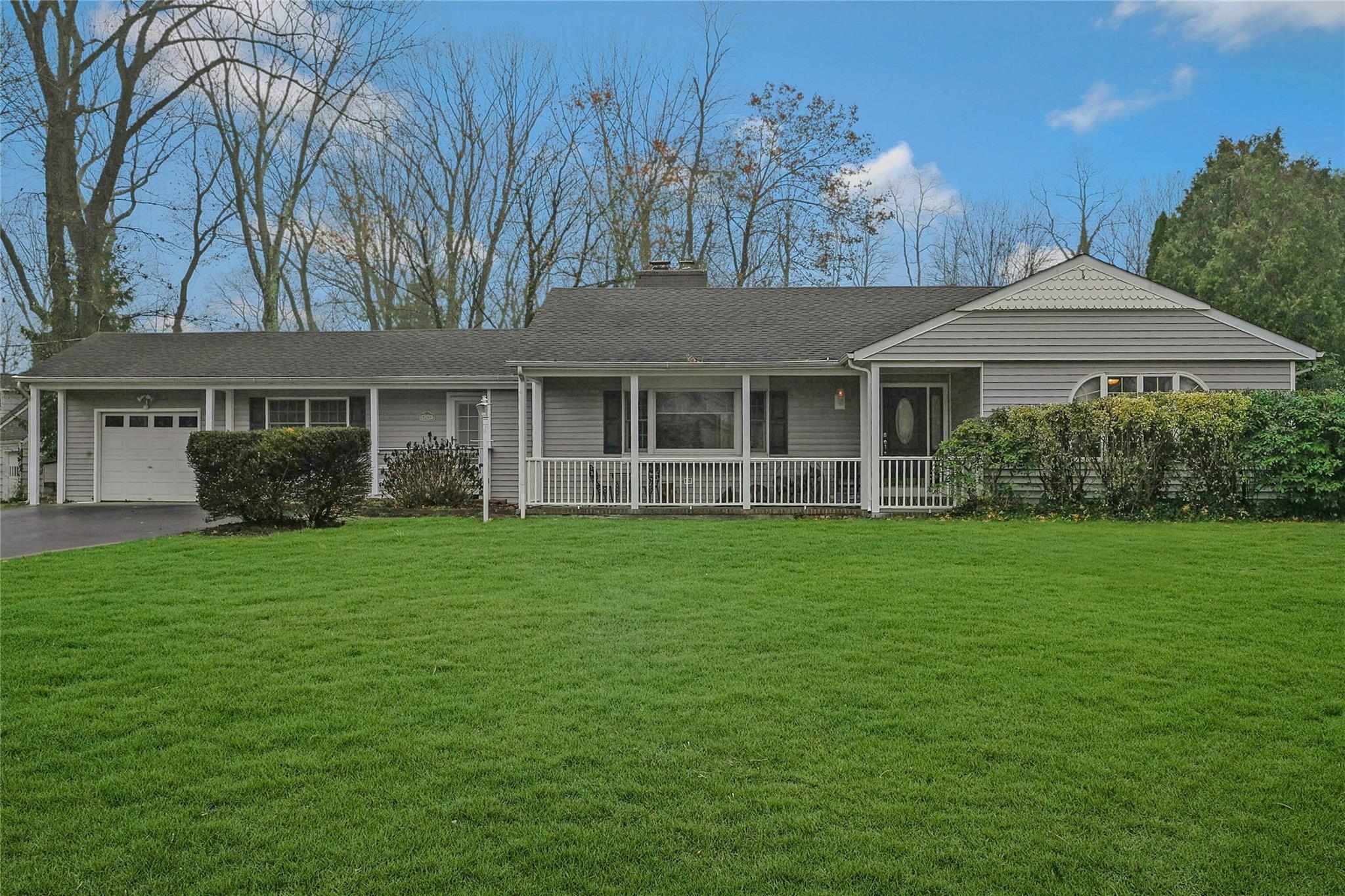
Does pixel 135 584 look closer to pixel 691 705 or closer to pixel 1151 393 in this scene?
pixel 691 705

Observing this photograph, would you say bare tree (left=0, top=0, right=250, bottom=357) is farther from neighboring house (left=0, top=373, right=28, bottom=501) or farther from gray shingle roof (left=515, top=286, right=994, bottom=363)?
gray shingle roof (left=515, top=286, right=994, bottom=363)

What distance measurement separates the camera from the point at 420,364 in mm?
16250

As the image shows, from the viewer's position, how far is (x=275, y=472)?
34.6ft

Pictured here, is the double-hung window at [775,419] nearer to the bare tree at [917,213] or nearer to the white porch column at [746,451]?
the white porch column at [746,451]

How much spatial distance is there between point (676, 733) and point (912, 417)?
38.2ft

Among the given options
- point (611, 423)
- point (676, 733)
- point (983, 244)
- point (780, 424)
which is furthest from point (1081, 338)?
point (983, 244)

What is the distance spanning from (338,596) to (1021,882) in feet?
18.1

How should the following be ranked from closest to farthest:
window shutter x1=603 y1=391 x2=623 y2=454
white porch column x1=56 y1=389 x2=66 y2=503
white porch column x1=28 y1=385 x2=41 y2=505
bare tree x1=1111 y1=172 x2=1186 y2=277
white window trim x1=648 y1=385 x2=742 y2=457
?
white window trim x1=648 y1=385 x2=742 y2=457, window shutter x1=603 y1=391 x2=623 y2=454, white porch column x1=28 y1=385 x2=41 y2=505, white porch column x1=56 y1=389 x2=66 y2=503, bare tree x1=1111 y1=172 x2=1186 y2=277

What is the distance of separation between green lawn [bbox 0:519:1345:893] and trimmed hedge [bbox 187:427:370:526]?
3404 millimetres

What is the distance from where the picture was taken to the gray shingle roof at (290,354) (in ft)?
52.4

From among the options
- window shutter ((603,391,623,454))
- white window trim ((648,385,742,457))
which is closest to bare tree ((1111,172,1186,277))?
white window trim ((648,385,742,457))

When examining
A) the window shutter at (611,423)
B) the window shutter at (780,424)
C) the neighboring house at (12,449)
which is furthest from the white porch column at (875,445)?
the neighboring house at (12,449)

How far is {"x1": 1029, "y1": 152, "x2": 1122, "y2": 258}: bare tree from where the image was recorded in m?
27.2

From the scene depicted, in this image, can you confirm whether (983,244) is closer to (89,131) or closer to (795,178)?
(795,178)
